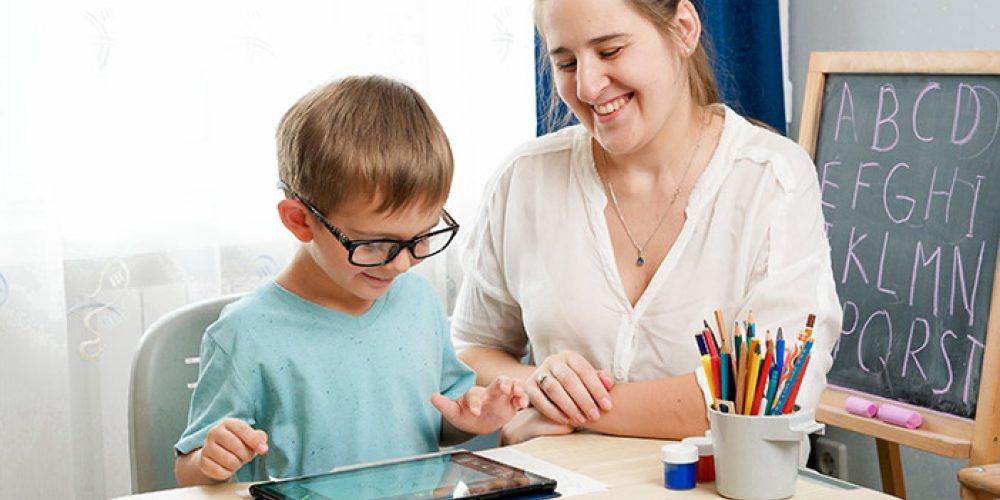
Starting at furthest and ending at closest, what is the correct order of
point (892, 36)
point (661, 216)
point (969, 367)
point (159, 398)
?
point (892, 36)
point (969, 367)
point (661, 216)
point (159, 398)

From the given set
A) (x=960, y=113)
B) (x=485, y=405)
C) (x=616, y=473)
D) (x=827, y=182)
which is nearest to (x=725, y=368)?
(x=616, y=473)

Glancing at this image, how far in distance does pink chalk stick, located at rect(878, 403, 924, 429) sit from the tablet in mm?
1054

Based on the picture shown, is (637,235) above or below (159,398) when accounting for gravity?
above

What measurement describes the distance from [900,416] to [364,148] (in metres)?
1.19

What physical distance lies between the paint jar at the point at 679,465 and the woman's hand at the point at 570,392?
0.24 metres

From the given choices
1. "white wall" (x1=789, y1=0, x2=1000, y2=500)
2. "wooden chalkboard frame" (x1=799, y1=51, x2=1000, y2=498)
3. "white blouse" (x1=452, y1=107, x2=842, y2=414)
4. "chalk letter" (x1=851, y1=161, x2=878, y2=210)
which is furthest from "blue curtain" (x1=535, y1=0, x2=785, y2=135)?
"white blouse" (x1=452, y1=107, x2=842, y2=414)

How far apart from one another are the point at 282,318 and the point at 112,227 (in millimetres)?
868

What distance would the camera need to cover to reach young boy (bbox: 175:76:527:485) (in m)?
1.46

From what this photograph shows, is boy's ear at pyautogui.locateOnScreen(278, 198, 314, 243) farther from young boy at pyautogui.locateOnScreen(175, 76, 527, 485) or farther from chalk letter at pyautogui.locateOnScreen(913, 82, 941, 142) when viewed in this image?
chalk letter at pyautogui.locateOnScreen(913, 82, 941, 142)

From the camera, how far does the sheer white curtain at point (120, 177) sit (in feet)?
7.06

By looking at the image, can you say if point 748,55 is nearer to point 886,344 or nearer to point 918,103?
point 918,103

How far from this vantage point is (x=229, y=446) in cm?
131

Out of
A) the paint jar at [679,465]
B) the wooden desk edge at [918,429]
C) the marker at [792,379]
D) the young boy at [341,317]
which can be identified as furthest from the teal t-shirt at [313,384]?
the wooden desk edge at [918,429]

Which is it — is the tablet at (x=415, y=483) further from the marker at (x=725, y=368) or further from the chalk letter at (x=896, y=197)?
the chalk letter at (x=896, y=197)
